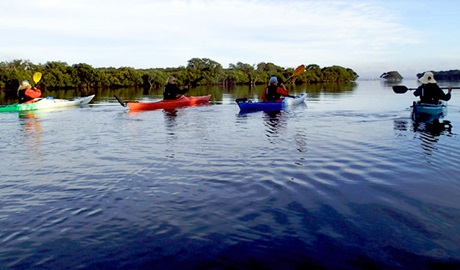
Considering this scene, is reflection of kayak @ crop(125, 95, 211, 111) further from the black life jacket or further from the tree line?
the tree line

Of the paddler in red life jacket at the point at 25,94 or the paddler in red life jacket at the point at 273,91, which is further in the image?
the paddler in red life jacket at the point at 25,94

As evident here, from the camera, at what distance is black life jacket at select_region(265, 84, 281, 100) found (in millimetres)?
20625

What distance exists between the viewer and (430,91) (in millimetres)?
15594

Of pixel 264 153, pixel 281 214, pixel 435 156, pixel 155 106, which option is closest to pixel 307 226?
pixel 281 214

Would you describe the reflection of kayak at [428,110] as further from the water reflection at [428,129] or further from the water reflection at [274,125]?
the water reflection at [274,125]

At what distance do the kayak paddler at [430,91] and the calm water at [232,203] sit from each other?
4.97 m

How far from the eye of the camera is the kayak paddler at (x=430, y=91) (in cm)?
1524

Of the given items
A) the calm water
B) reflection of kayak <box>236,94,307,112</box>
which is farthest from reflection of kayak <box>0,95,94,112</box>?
reflection of kayak <box>236,94,307,112</box>

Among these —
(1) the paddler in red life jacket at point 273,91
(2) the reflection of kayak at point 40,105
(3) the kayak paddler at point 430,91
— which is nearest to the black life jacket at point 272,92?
(1) the paddler in red life jacket at point 273,91

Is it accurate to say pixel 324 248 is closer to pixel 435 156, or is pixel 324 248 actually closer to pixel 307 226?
pixel 307 226

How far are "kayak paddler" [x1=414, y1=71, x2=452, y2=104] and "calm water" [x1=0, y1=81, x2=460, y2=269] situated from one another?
4.97m

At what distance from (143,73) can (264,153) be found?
3255 inches

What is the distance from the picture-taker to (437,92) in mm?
15492

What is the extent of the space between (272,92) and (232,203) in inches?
613
